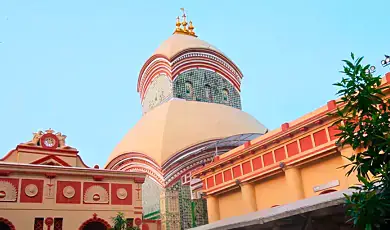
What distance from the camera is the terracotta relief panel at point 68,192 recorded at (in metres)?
15.1

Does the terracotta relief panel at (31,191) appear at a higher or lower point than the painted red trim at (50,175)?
lower

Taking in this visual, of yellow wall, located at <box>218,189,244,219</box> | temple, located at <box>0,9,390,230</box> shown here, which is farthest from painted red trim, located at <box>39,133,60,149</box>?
yellow wall, located at <box>218,189,244,219</box>

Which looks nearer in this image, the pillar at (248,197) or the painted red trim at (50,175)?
the painted red trim at (50,175)

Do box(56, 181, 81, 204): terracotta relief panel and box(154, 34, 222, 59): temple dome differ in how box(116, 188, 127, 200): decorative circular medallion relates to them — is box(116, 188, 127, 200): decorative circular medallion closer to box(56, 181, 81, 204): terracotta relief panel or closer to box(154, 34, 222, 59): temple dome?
box(56, 181, 81, 204): terracotta relief panel

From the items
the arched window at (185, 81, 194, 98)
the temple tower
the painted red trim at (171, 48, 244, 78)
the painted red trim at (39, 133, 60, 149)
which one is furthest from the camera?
the painted red trim at (171, 48, 244, 78)

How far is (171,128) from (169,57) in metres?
7.20

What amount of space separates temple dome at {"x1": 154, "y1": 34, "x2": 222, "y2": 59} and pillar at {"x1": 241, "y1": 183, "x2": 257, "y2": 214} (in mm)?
14129

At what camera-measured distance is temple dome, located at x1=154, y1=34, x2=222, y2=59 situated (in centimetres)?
2839

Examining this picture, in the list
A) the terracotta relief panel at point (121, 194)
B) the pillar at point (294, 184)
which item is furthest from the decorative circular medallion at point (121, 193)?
the pillar at point (294, 184)

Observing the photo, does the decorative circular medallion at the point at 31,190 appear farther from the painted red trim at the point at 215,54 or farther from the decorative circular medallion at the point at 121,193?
the painted red trim at the point at 215,54

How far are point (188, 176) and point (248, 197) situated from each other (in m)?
5.82

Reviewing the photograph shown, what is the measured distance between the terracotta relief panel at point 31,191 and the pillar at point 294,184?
870 cm

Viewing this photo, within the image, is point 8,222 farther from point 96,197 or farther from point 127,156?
point 127,156

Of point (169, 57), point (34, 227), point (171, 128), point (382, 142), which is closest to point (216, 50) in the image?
point (169, 57)
